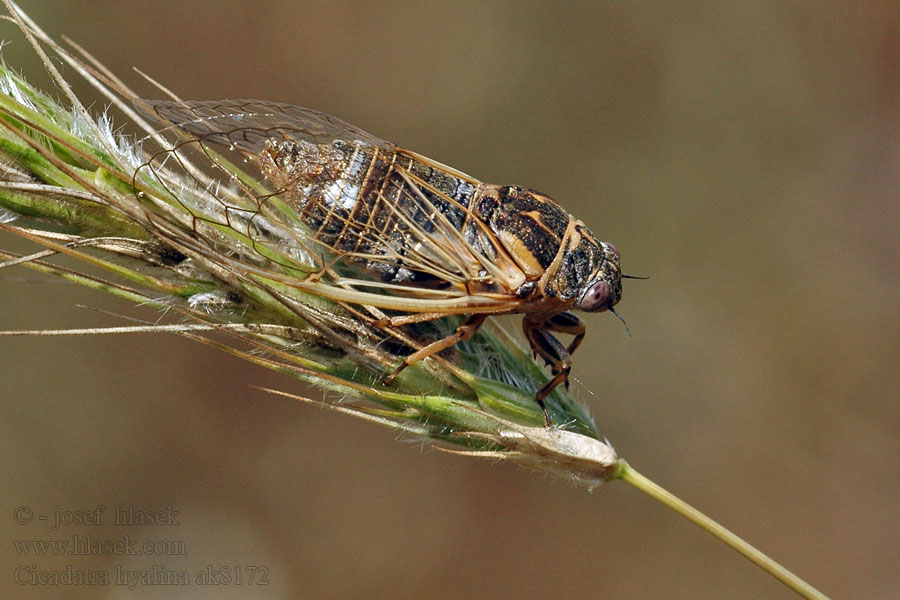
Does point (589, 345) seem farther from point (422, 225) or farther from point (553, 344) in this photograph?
point (422, 225)

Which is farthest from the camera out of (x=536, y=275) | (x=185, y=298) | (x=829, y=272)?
(x=829, y=272)

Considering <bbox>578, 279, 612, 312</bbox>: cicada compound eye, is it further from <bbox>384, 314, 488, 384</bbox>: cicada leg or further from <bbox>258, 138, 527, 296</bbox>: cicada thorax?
<bbox>384, 314, 488, 384</bbox>: cicada leg

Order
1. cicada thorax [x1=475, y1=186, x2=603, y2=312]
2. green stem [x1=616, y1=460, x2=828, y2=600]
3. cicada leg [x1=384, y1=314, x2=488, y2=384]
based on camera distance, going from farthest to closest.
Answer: cicada thorax [x1=475, y1=186, x2=603, y2=312], cicada leg [x1=384, y1=314, x2=488, y2=384], green stem [x1=616, y1=460, x2=828, y2=600]

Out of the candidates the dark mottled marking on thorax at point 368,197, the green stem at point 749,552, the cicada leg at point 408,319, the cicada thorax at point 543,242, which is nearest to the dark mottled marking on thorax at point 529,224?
the cicada thorax at point 543,242

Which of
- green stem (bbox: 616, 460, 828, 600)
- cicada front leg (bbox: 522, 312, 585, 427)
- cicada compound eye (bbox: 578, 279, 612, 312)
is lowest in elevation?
green stem (bbox: 616, 460, 828, 600)

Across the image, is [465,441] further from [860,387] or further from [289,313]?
[860,387]

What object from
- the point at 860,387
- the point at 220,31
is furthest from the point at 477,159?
the point at 860,387

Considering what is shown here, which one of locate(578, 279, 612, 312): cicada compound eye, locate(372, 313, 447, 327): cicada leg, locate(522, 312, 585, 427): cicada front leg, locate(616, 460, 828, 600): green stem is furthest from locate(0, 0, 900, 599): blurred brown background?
locate(616, 460, 828, 600): green stem
